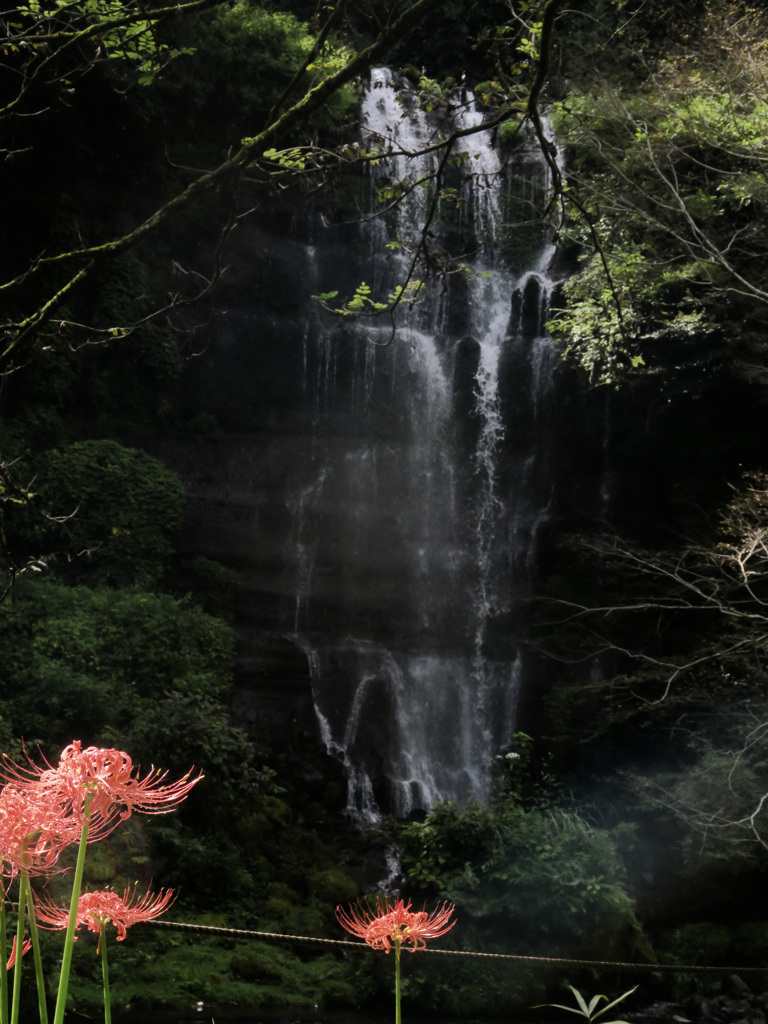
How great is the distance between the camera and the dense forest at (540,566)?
6.46m

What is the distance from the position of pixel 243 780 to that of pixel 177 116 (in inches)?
408

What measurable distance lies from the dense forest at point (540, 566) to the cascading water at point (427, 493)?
0.65m

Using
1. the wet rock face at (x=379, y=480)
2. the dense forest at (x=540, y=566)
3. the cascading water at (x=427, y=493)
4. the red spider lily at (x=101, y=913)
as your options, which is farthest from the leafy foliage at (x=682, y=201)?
the red spider lily at (x=101, y=913)

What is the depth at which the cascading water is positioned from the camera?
1200 cm

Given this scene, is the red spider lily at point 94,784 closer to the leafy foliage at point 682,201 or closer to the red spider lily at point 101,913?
the red spider lily at point 101,913

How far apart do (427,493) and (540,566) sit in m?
2.18

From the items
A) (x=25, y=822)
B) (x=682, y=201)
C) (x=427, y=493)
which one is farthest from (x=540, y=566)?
(x=25, y=822)

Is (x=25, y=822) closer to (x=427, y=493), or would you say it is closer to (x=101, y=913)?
(x=101, y=913)

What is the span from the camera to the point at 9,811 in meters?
0.92

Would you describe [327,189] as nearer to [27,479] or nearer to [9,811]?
[9,811]

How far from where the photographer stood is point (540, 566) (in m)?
12.6

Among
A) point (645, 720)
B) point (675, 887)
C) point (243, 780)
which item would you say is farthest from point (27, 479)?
point (675, 887)

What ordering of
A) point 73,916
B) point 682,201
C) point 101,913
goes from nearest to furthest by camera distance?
point 73,916
point 101,913
point 682,201

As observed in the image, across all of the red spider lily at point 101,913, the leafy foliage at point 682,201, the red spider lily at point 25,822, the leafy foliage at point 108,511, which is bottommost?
the red spider lily at point 101,913
